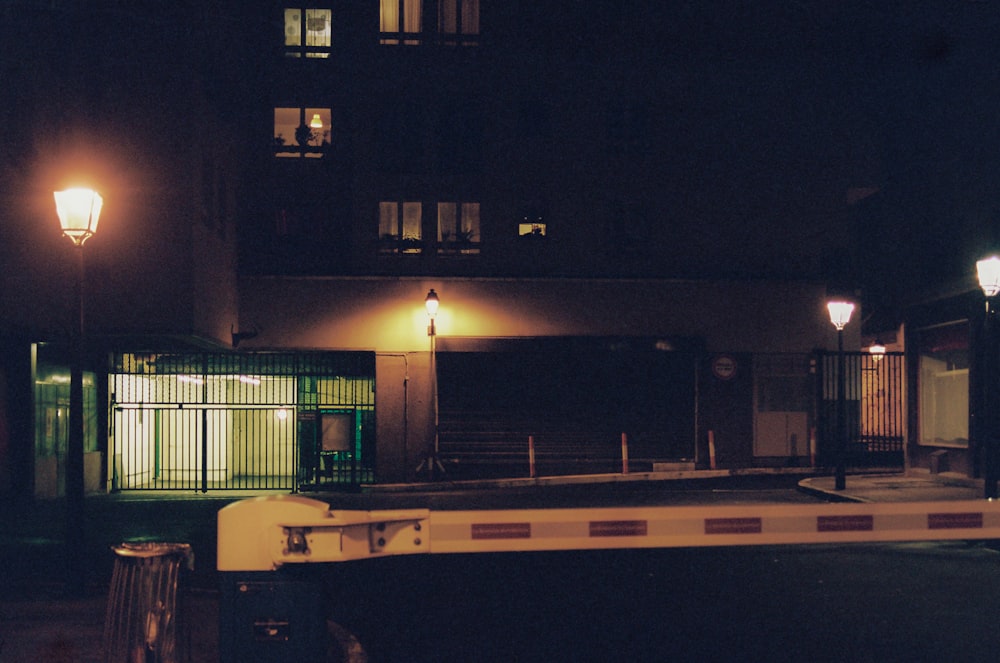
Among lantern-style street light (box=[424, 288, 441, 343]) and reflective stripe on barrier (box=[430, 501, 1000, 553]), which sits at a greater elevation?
→ lantern-style street light (box=[424, 288, 441, 343])

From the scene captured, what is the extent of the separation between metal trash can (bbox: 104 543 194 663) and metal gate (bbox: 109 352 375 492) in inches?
678

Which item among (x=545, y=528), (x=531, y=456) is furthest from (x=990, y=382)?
(x=531, y=456)

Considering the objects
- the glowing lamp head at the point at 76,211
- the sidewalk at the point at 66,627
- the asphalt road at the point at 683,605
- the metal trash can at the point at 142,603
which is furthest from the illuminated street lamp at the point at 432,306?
the metal trash can at the point at 142,603

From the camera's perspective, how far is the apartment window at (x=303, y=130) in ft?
89.4

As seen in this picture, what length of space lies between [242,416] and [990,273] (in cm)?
2000

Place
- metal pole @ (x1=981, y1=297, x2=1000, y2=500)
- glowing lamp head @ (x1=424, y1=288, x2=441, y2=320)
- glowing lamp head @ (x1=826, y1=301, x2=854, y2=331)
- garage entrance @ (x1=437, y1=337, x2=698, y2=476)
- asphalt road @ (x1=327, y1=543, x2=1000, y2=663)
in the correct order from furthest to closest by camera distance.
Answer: garage entrance @ (x1=437, y1=337, x2=698, y2=476) → glowing lamp head @ (x1=424, y1=288, x2=441, y2=320) → glowing lamp head @ (x1=826, y1=301, x2=854, y2=331) → metal pole @ (x1=981, y1=297, x2=1000, y2=500) → asphalt road @ (x1=327, y1=543, x2=1000, y2=663)

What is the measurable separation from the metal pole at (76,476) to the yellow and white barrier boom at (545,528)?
19.1 feet

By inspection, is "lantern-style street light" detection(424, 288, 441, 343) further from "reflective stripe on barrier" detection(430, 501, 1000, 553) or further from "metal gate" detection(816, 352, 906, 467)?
"reflective stripe on barrier" detection(430, 501, 1000, 553)

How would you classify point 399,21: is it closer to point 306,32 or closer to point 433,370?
point 306,32

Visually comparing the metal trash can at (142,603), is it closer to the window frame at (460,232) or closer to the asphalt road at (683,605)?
the asphalt road at (683,605)

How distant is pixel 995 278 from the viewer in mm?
14680

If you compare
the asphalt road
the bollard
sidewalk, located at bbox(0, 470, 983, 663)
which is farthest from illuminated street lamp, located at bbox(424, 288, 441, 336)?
sidewalk, located at bbox(0, 470, 983, 663)

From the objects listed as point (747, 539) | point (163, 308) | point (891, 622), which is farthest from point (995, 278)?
point (163, 308)

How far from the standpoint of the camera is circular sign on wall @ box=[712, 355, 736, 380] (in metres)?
27.3
